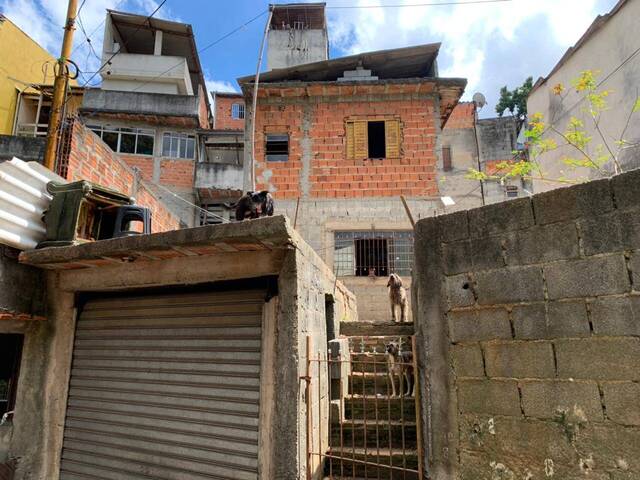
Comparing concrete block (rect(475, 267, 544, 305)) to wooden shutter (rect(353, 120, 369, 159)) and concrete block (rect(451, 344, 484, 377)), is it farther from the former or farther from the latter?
wooden shutter (rect(353, 120, 369, 159))

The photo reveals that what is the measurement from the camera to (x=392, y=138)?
13.6 metres

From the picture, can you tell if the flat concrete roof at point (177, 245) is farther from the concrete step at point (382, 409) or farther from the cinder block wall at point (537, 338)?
the concrete step at point (382, 409)

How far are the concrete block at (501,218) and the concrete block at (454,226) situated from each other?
0.05 meters

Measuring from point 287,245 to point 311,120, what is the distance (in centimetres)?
1071

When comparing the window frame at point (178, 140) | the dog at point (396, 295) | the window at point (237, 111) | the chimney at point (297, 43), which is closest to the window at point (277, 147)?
the dog at point (396, 295)

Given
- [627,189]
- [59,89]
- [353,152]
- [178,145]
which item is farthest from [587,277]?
[178,145]

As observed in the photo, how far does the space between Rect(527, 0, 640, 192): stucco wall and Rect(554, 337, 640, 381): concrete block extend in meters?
9.06

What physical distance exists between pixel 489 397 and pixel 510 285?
92cm

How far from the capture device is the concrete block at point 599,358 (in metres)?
2.85

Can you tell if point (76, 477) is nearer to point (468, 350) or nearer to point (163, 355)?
point (163, 355)

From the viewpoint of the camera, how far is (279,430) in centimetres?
392

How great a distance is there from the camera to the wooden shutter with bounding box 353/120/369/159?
1364 cm

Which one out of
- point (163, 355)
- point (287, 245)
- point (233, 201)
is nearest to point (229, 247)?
point (287, 245)

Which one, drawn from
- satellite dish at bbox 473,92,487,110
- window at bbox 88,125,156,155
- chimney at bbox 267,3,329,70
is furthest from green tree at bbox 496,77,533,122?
window at bbox 88,125,156,155
